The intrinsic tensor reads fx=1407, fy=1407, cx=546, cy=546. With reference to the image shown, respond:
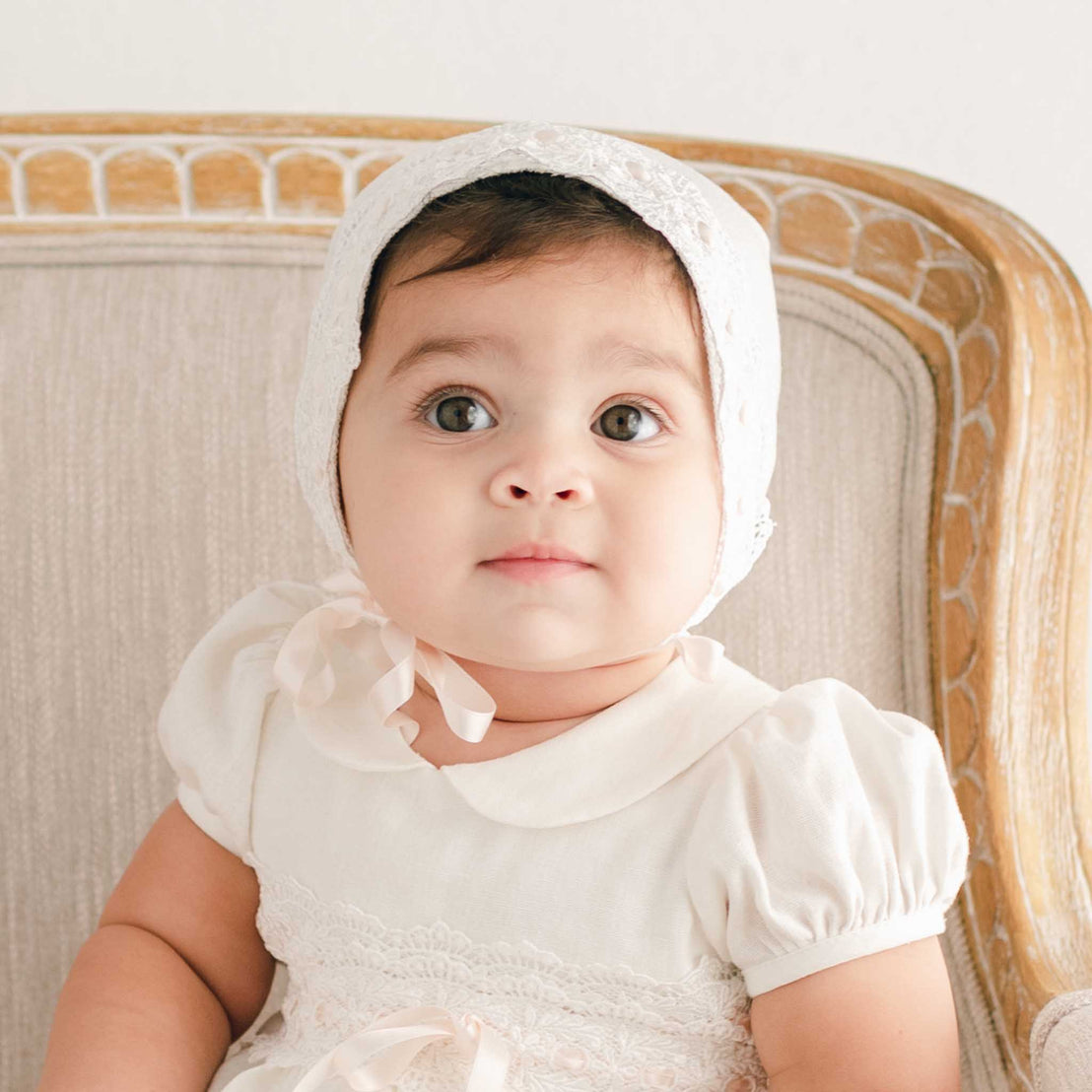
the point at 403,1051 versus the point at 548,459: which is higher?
the point at 548,459

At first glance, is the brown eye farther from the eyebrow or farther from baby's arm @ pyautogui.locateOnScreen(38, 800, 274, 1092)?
baby's arm @ pyautogui.locateOnScreen(38, 800, 274, 1092)

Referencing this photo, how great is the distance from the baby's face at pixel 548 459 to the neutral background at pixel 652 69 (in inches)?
25.3

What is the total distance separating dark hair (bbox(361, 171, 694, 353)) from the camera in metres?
0.86

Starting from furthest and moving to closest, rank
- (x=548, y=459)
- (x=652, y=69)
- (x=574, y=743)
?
1. (x=652, y=69)
2. (x=574, y=743)
3. (x=548, y=459)

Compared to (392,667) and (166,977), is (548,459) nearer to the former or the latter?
(392,667)

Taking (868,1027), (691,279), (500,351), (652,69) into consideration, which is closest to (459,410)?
(500,351)

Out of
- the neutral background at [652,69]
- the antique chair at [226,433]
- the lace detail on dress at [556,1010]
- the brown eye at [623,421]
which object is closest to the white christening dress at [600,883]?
the lace detail on dress at [556,1010]

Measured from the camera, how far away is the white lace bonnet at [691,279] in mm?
881

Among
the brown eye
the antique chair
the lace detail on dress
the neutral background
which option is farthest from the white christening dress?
the neutral background

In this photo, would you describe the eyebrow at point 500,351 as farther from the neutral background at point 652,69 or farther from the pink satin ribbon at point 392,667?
the neutral background at point 652,69

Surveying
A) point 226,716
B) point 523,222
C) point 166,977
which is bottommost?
point 166,977

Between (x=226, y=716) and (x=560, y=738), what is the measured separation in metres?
0.28

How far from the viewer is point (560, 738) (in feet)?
3.11

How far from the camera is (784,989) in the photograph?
857mm
